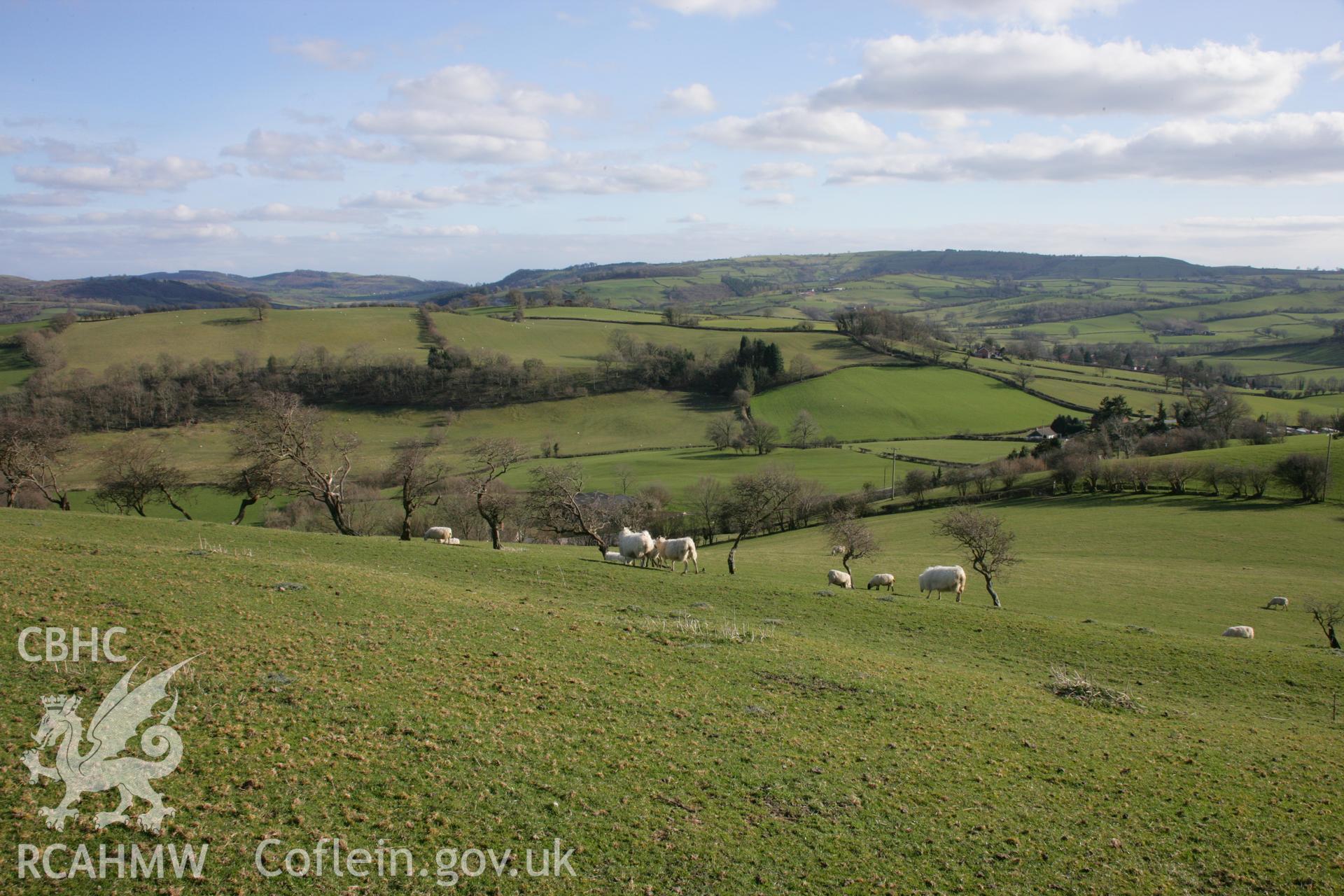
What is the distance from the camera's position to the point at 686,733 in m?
13.6

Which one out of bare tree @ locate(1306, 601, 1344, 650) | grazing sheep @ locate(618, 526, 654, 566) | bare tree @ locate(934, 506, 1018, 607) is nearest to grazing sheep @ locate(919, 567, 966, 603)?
bare tree @ locate(934, 506, 1018, 607)

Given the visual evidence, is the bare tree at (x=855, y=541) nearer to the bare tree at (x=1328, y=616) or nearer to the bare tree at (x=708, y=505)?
the bare tree at (x=1328, y=616)

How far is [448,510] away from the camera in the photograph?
6412 centimetres

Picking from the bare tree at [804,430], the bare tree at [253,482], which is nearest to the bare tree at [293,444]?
the bare tree at [253,482]

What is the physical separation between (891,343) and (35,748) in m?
142

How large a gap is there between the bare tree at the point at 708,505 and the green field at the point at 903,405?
38.4m

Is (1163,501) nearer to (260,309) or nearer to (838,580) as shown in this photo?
(838,580)

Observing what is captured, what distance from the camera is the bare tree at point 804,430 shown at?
104m

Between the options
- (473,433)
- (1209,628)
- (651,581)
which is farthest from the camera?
(473,433)

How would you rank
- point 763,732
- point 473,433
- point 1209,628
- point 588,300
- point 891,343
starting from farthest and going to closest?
1. point 588,300
2. point 891,343
3. point 473,433
4. point 1209,628
5. point 763,732

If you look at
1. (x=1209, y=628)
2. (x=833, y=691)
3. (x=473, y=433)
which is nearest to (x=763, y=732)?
(x=833, y=691)

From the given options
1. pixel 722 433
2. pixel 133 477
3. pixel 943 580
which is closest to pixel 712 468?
pixel 722 433

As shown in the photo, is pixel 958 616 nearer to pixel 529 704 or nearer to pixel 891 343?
pixel 529 704

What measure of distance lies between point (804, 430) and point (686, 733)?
93.0 m
